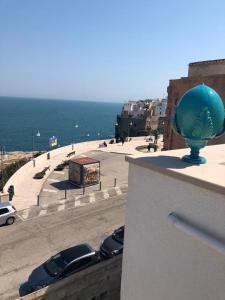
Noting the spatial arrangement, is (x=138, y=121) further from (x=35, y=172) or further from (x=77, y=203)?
(x=77, y=203)

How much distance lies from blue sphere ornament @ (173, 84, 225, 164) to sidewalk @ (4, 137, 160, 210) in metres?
19.3

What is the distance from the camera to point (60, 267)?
12445 mm

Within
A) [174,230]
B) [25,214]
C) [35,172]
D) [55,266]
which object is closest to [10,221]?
[25,214]

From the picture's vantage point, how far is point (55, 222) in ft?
66.0

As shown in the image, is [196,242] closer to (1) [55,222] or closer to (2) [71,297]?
(2) [71,297]

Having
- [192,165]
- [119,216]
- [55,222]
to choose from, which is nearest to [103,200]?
[119,216]

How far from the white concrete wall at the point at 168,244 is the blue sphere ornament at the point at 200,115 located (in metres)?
1.18

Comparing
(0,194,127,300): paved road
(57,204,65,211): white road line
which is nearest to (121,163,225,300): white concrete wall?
(0,194,127,300): paved road

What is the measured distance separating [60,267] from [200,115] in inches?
377

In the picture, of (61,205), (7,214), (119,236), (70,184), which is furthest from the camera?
(70,184)

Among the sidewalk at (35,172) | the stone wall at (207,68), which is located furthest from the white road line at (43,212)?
the stone wall at (207,68)

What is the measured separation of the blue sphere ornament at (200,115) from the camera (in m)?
6.16

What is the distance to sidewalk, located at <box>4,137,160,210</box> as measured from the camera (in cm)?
2458

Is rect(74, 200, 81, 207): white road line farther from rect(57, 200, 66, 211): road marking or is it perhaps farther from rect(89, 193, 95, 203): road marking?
rect(89, 193, 95, 203): road marking
